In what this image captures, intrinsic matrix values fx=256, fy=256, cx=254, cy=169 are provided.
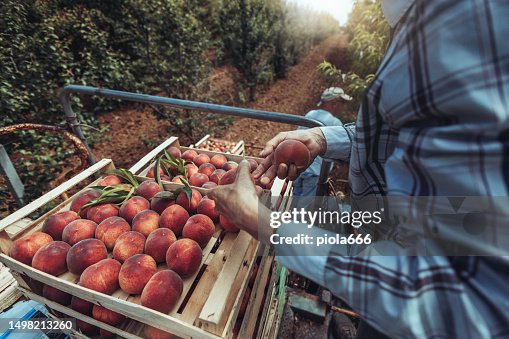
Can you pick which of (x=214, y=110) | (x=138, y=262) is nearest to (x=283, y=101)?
(x=214, y=110)

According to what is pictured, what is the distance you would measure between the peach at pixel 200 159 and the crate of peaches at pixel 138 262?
0.53m

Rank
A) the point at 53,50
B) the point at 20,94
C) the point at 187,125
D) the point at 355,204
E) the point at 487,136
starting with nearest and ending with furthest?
the point at 487,136 < the point at 355,204 < the point at 20,94 < the point at 53,50 < the point at 187,125

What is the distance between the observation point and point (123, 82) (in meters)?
4.84

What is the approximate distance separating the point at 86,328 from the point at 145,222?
1.93 ft

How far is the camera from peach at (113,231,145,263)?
124 centimetres

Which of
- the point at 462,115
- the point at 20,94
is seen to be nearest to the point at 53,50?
the point at 20,94

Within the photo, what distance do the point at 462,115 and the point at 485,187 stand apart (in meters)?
0.16

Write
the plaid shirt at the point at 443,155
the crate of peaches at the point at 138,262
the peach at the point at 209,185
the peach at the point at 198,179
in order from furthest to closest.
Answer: the peach at the point at 198,179, the peach at the point at 209,185, the crate of peaches at the point at 138,262, the plaid shirt at the point at 443,155

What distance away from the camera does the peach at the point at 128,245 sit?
1.24 m

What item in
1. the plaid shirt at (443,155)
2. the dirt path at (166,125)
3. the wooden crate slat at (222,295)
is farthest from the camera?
the dirt path at (166,125)

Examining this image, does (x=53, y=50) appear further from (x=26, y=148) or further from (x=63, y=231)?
(x=63, y=231)

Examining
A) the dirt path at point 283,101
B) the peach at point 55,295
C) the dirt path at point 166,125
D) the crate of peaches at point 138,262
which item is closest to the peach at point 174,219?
the crate of peaches at point 138,262

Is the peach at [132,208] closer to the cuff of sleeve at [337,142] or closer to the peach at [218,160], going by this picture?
the peach at [218,160]

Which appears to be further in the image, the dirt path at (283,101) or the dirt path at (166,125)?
the dirt path at (283,101)
